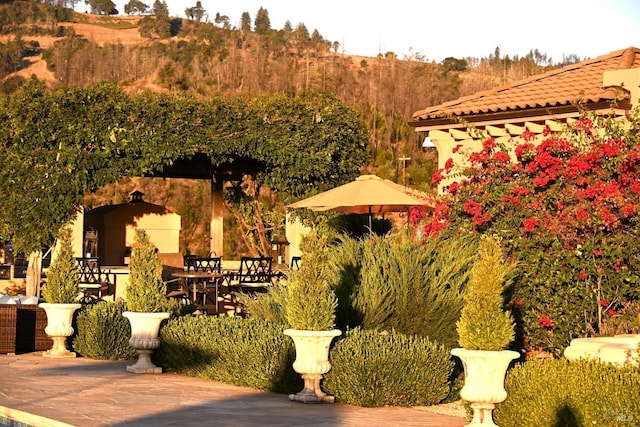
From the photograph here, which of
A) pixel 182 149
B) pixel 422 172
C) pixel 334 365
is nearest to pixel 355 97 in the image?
pixel 422 172

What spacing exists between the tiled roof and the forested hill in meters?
15.7

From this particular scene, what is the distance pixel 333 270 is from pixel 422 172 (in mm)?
23021

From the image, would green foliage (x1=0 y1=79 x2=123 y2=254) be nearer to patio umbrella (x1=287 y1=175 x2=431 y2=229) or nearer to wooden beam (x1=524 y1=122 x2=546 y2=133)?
patio umbrella (x1=287 y1=175 x2=431 y2=229)

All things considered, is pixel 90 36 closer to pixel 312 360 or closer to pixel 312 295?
pixel 312 295

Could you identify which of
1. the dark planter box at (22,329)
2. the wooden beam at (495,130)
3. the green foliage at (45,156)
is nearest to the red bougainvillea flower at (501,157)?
the wooden beam at (495,130)

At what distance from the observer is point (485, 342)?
Result: 821 centimetres

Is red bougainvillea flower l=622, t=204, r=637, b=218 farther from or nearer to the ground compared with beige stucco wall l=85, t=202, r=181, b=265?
nearer to the ground

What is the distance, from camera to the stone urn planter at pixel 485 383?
8.07 meters

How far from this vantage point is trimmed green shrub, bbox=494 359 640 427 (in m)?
7.16

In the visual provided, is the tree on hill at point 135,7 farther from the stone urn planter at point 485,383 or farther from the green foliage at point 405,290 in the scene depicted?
the stone urn planter at point 485,383

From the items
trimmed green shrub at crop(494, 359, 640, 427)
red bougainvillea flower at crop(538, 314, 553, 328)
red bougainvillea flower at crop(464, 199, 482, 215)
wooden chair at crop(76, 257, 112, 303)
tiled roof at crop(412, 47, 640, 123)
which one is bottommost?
trimmed green shrub at crop(494, 359, 640, 427)

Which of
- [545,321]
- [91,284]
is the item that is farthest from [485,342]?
[91,284]

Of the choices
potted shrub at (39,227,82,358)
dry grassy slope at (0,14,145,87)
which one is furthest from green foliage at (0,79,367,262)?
dry grassy slope at (0,14,145,87)

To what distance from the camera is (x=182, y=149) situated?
20.6m
